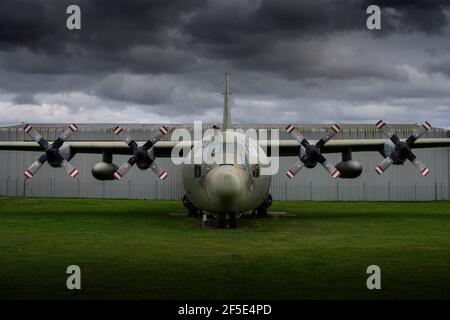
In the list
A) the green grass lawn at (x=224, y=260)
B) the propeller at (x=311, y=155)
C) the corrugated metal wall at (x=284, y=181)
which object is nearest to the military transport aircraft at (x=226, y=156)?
the propeller at (x=311, y=155)

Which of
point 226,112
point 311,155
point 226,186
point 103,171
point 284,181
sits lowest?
point 284,181

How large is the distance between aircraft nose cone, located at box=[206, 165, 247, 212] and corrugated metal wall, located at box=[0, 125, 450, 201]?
106 feet

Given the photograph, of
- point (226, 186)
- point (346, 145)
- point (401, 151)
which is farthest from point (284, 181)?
point (226, 186)

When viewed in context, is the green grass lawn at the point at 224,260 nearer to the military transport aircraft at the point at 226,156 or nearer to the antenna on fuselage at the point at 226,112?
the military transport aircraft at the point at 226,156

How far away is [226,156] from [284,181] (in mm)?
32487

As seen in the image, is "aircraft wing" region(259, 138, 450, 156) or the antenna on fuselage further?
"aircraft wing" region(259, 138, 450, 156)

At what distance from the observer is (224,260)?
14.0m

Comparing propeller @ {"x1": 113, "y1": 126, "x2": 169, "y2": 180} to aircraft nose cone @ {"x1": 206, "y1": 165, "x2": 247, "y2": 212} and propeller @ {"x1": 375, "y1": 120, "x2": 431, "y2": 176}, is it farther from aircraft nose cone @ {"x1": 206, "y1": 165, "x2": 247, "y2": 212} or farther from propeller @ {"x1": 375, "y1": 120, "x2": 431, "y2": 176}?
propeller @ {"x1": 375, "y1": 120, "x2": 431, "y2": 176}

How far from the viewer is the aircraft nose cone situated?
1981cm

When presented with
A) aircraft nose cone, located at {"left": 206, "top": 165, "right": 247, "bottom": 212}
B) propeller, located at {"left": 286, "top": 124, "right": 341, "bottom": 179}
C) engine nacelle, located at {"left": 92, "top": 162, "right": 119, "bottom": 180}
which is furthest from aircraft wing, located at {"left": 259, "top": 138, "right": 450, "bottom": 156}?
aircraft nose cone, located at {"left": 206, "top": 165, "right": 247, "bottom": 212}

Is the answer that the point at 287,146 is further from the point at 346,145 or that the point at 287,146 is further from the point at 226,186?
the point at 226,186

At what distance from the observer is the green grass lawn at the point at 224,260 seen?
10297 millimetres
